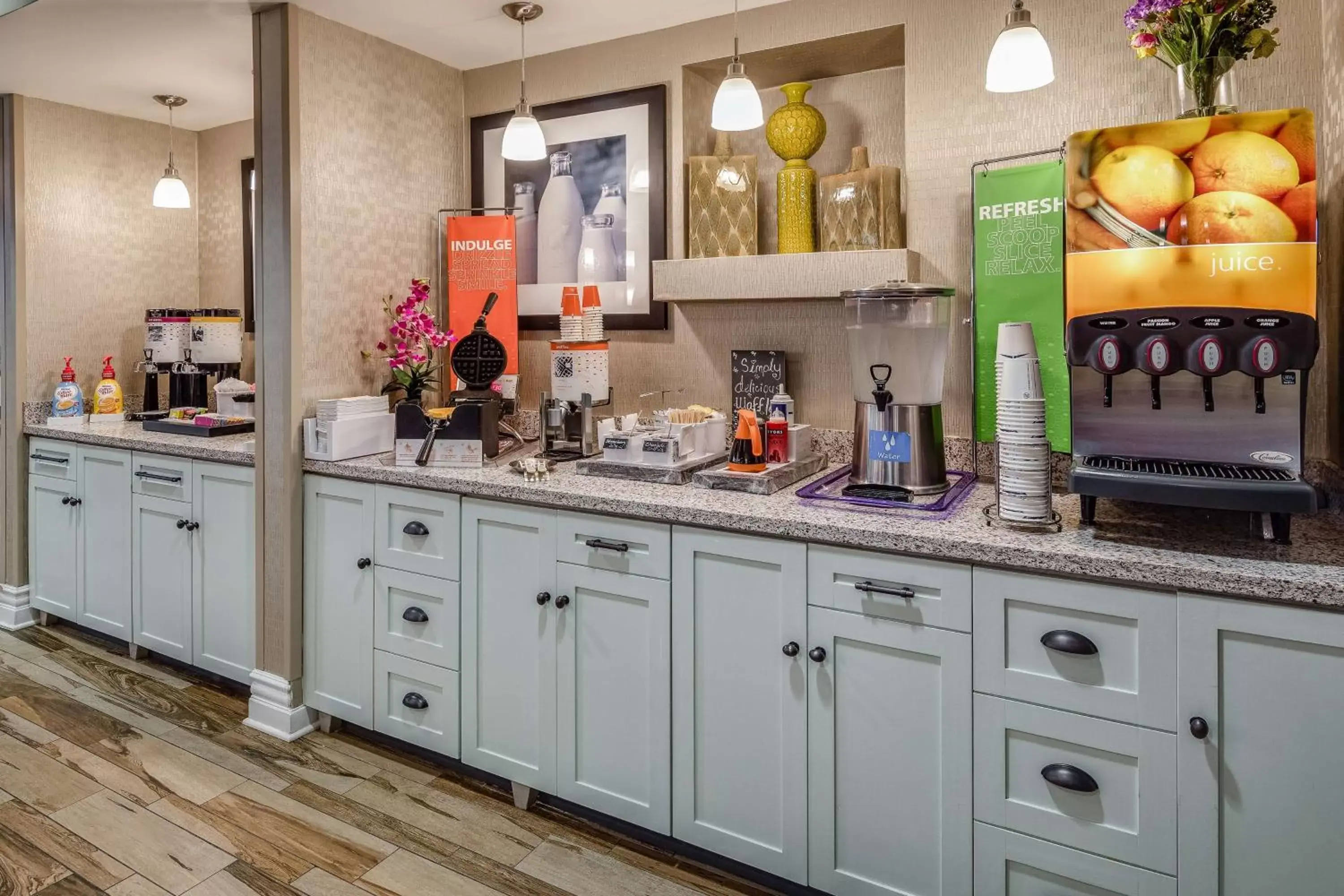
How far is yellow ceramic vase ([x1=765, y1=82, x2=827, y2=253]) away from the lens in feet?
8.05

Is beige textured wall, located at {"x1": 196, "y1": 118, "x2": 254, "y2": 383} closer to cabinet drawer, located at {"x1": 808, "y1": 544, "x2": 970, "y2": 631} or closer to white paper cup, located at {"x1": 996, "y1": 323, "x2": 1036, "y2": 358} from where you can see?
cabinet drawer, located at {"x1": 808, "y1": 544, "x2": 970, "y2": 631}

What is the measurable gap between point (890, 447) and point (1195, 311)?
707mm

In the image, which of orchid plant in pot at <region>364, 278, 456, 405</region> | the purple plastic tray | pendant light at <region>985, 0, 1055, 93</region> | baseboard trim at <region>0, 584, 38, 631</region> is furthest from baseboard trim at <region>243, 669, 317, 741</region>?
pendant light at <region>985, 0, 1055, 93</region>

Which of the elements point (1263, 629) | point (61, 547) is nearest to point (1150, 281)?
point (1263, 629)

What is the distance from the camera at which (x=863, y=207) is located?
2.34 meters

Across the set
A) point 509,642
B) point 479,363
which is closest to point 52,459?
point 479,363

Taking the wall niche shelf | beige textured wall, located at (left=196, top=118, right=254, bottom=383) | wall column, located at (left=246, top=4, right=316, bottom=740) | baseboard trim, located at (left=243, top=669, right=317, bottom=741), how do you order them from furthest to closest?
beige textured wall, located at (left=196, top=118, right=254, bottom=383)
baseboard trim, located at (left=243, top=669, right=317, bottom=741)
wall column, located at (left=246, top=4, right=316, bottom=740)
the wall niche shelf

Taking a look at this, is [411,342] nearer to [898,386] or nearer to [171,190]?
[171,190]

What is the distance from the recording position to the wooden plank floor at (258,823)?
201 centimetres

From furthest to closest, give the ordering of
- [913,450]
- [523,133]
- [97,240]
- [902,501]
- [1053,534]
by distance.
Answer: [97,240]
[523,133]
[913,450]
[902,501]
[1053,534]

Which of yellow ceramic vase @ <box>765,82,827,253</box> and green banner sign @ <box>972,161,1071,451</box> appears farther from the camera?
yellow ceramic vase @ <box>765,82,827,253</box>

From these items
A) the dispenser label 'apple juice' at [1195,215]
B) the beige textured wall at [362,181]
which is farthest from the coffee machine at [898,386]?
the beige textured wall at [362,181]

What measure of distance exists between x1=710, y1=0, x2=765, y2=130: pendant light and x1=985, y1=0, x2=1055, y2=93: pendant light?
1.93ft

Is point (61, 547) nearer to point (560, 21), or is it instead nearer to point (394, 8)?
point (394, 8)
